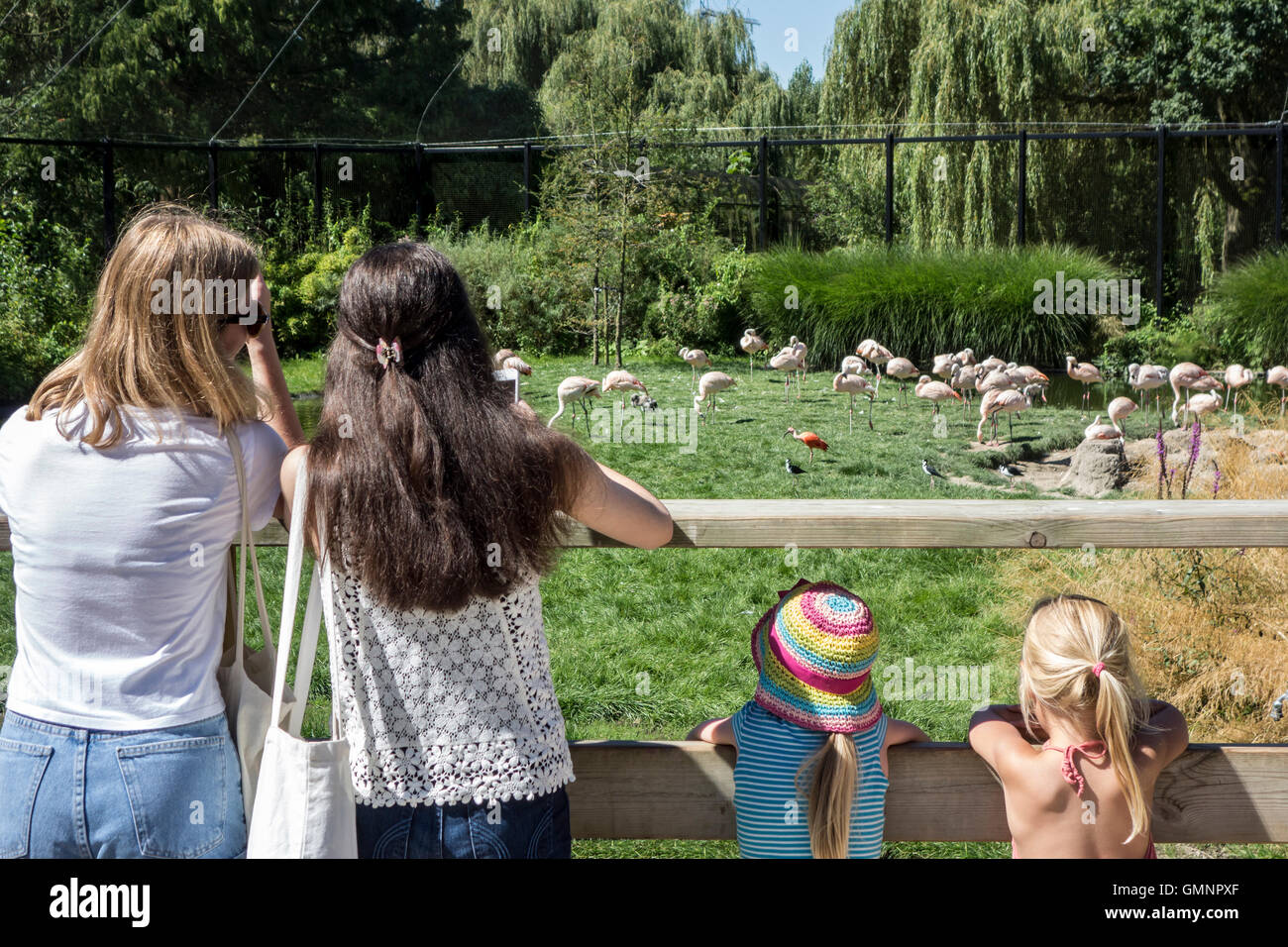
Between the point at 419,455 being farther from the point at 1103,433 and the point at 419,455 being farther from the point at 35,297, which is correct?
the point at 35,297

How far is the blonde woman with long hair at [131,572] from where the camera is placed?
1.75 meters

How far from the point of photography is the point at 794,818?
216 centimetres

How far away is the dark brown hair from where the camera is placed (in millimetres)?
1765

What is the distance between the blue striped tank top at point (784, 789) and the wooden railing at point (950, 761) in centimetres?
11

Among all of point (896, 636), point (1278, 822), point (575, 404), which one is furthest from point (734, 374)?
point (1278, 822)

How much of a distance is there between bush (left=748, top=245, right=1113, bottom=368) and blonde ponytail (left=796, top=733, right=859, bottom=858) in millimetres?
12064

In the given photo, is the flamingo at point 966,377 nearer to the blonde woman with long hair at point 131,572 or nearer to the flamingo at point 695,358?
the flamingo at point 695,358

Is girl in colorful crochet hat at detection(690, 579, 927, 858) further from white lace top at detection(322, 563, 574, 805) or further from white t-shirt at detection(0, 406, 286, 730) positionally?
white t-shirt at detection(0, 406, 286, 730)

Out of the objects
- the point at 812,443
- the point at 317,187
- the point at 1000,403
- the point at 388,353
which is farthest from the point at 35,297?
the point at 388,353

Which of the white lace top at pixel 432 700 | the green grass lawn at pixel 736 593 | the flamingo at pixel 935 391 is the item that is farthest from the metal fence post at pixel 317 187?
the white lace top at pixel 432 700

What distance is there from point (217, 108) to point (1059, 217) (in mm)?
16136

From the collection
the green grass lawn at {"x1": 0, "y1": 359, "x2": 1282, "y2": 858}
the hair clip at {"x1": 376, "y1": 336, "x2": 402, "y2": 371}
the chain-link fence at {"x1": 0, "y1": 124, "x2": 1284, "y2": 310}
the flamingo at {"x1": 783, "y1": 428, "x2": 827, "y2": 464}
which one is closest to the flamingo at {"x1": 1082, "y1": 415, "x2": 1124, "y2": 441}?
the green grass lawn at {"x1": 0, "y1": 359, "x2": 1282, "y2": 858}

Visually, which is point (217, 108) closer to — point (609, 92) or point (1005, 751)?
point (609, 92)

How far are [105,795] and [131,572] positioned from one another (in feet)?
1.04
